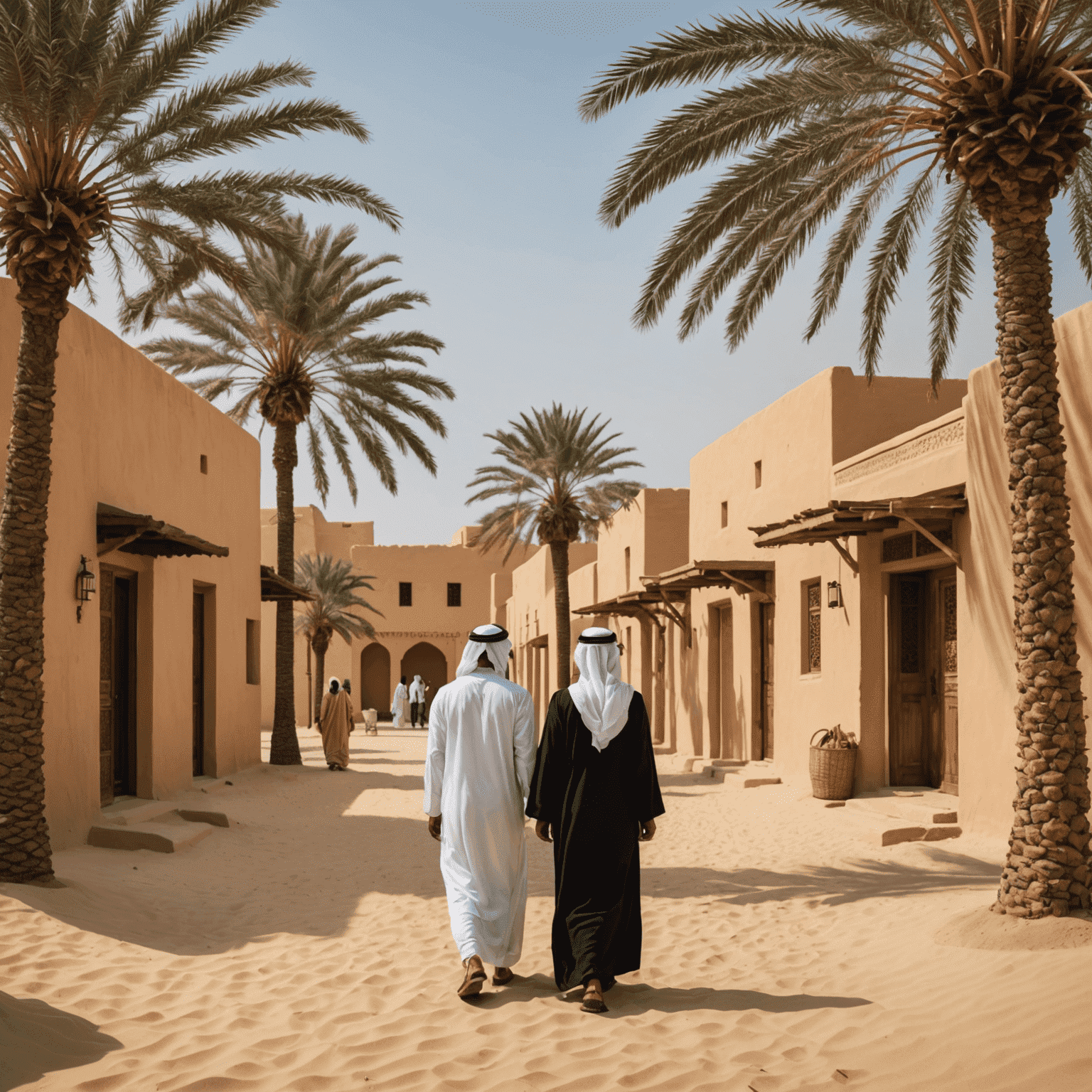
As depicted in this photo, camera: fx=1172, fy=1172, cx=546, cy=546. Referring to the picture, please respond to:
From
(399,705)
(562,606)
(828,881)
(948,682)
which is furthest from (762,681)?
(399,705)

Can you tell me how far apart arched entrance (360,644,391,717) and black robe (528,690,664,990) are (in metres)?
45.2

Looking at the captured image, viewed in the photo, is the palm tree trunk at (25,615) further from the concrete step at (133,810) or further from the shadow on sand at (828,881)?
the shadow on sand at (828,881)

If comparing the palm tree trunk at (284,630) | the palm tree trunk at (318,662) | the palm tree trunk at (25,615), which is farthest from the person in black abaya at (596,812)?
the palm tree trunk at (318,662)

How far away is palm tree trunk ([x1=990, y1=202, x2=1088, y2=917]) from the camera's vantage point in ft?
21.3

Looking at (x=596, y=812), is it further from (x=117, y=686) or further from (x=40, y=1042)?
(x=117, y=686)

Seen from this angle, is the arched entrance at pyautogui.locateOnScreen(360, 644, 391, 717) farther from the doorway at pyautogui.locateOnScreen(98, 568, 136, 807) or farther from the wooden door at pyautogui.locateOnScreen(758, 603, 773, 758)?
the doorway at pyautogui.locateOnScreen(98, 568, 136, 807)

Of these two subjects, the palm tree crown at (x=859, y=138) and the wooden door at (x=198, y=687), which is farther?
the wooden door at (x=198, y=687)

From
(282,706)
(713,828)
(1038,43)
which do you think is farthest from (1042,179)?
(282,706)

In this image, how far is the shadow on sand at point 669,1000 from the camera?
211 inches

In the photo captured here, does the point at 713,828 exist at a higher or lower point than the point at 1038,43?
lower

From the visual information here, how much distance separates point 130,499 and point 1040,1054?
10173 millimetres

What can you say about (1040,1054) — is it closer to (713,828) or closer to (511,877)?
(511,877)

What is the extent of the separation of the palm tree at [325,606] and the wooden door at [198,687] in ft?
73.4

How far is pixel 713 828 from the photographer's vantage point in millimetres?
12180
